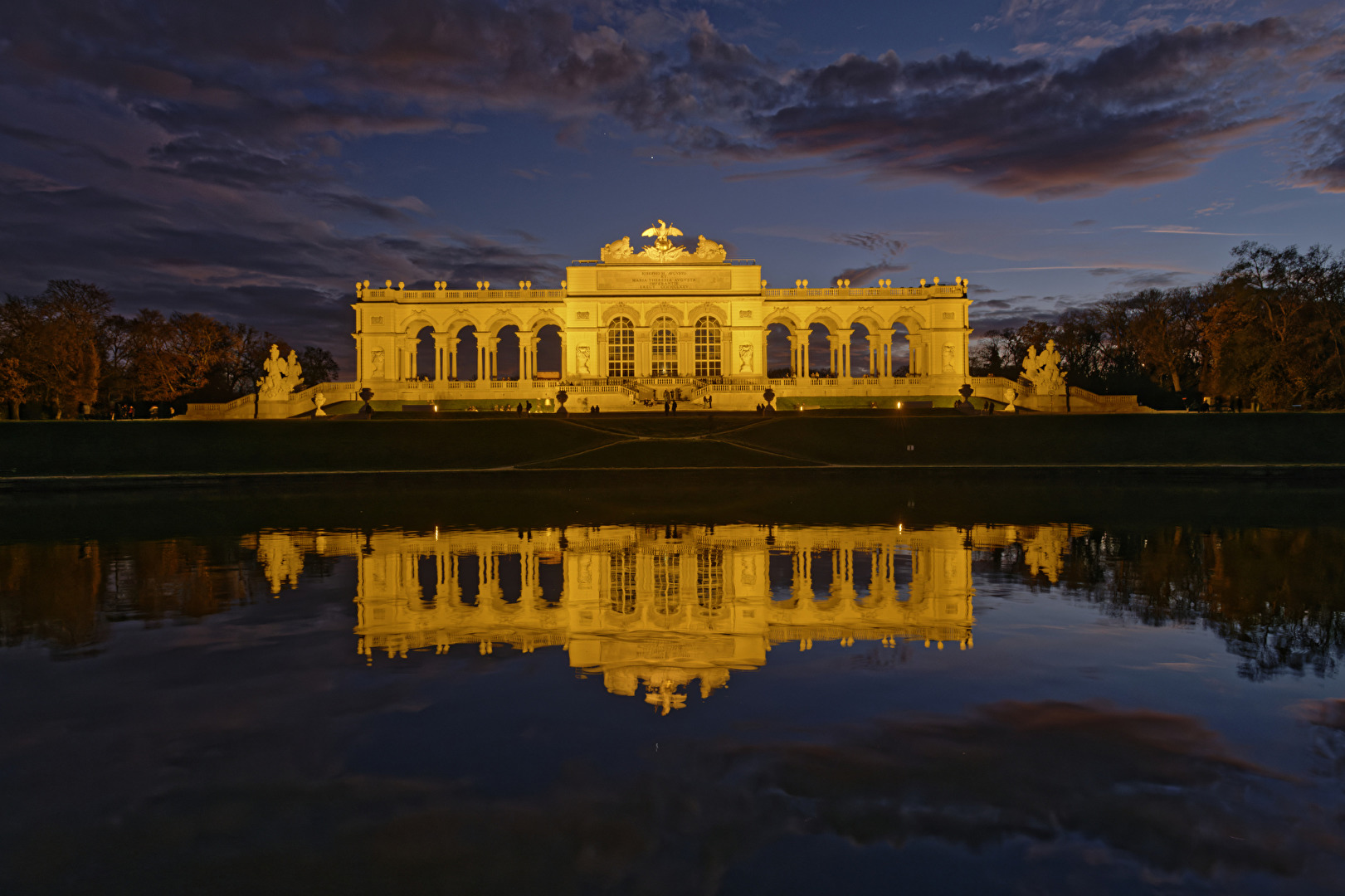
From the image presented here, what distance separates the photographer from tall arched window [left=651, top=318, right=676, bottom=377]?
71.8 metres

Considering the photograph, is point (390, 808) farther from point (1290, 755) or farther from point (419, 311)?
point (419, 311)

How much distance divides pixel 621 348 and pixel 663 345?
3.60 meters

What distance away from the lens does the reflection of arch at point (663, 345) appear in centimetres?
7162

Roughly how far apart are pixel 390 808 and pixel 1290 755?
18.1ft

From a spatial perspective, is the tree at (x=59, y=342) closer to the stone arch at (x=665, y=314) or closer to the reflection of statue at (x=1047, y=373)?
the stone arch at (x=665, y=314)

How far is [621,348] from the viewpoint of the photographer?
2852 inches

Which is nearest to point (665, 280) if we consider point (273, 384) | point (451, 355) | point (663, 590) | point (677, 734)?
point (451, 355)

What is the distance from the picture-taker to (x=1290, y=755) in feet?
17.9

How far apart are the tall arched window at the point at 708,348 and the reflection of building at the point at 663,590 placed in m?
55.3

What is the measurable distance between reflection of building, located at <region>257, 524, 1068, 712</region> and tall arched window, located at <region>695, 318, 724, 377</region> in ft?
181

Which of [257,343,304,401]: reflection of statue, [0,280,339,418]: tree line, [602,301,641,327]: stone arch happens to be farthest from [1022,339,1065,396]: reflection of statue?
[0,280,339,418]: tree line

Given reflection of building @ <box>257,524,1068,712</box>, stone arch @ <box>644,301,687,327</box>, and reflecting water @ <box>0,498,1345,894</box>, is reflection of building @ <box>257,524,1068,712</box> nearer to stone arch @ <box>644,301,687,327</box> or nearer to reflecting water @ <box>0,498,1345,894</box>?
reflecting water @ <box>0,498,1345,894</box>

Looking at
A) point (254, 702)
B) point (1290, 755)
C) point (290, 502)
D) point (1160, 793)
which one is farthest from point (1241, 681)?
point (290, 502)

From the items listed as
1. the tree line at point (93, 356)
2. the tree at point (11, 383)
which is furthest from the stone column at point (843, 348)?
the tree at point (11, 383)
